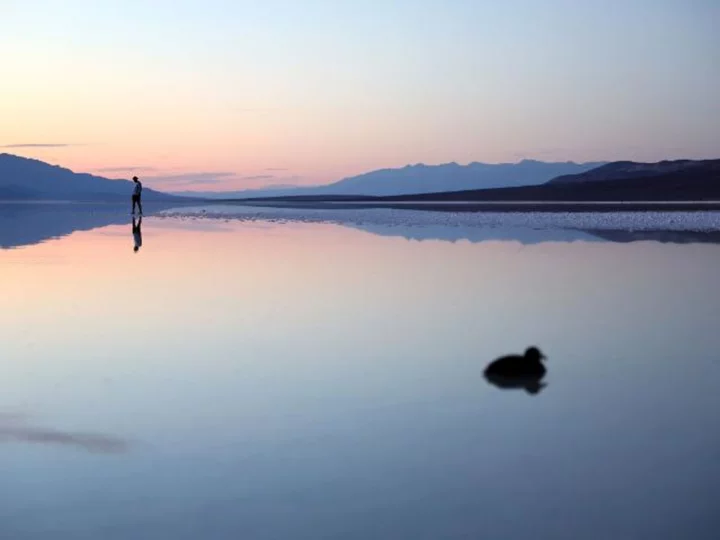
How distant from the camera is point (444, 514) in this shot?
12.3ft

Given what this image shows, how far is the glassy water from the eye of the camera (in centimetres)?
379

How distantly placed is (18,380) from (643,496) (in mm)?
4732

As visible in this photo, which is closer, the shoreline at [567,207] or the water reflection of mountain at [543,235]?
the water reflection of mountain at [543,235]

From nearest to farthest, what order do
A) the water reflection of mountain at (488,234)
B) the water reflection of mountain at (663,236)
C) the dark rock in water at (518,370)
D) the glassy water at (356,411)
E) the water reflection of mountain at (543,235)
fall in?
the glassy water at (356,411) → the dark rock in water at (518,370) → the water reflection of mountain at (663,236) → the water reflection of mountain at (543,235) → the water reflection of mountain at (488,234)

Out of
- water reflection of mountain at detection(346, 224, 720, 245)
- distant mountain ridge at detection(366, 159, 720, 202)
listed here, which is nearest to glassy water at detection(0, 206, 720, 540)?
water reflection of mountain at detection(346, 224, 720, 245)

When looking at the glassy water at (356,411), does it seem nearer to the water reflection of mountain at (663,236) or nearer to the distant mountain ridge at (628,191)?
the water reflection of mountain at (663,236)

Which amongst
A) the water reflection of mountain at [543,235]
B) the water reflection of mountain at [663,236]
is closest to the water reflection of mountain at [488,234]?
the water reflection of mountain at [543,235]

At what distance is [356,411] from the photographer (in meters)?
5.38

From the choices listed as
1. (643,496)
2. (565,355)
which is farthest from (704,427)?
(565,355)

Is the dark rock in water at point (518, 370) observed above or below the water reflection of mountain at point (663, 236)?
below

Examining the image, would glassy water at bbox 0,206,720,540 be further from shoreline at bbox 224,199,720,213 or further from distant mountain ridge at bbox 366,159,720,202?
distant mountain ridge at bbox 366,159,720,202

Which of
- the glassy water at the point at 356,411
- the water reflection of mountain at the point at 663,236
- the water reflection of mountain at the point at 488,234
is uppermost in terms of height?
the water reflection of mountain at the point at 663,236

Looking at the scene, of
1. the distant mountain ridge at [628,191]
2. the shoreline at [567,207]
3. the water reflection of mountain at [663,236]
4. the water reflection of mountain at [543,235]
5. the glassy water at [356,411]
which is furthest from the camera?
the distant mountain ridge at [628,191]

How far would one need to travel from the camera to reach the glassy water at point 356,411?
3795 mm
